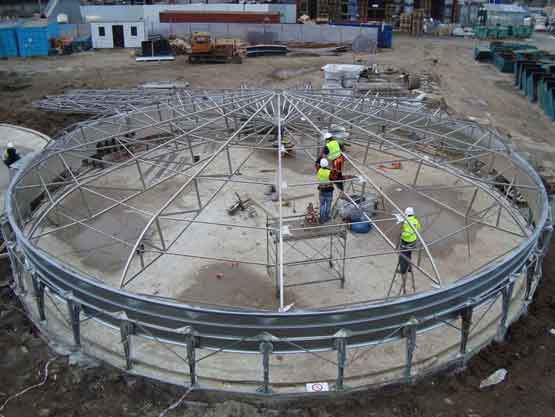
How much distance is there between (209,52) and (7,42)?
20.3m

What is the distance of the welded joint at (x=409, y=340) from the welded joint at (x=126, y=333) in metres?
5.86

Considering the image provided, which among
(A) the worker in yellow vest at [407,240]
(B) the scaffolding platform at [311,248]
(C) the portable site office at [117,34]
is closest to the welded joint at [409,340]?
(A) the worker in yellow vest at [407,240]

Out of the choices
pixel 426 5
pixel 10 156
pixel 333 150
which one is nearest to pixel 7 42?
pixel 10 156

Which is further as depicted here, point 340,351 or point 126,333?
point 126,333

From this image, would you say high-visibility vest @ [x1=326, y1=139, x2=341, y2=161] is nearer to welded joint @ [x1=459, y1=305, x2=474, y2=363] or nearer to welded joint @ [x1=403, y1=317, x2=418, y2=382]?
welded joint @ [x1=459, y1=305, x2=474, y2=363]

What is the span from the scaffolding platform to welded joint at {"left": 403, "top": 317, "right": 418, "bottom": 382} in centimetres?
338

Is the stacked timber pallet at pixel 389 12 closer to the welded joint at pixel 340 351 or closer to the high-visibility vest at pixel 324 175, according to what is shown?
the high-visibility vest at pixel 324 175

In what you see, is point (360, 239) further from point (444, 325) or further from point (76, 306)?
point (76, 306)

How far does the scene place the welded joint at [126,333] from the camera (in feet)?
36.4

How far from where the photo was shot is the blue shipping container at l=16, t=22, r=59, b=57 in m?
51.7

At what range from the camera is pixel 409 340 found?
1120 cm

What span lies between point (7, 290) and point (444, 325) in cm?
1200

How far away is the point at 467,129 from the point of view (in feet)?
70.3

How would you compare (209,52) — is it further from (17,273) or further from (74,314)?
(74,314)
